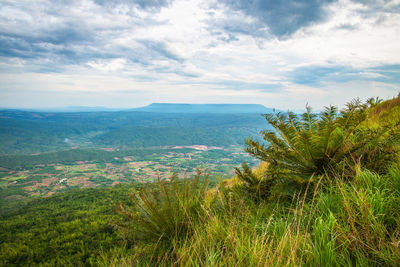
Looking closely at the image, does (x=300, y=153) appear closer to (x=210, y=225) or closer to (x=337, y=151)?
(x=337, y=151)

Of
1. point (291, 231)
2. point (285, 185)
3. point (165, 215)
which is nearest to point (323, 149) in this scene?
point (285, 185)

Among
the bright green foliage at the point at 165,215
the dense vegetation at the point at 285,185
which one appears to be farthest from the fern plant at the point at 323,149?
the bright green foliage at the point at 165,215

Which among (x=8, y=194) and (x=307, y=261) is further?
(x=8, y=194)

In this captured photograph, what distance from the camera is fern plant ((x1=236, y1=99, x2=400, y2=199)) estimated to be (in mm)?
2379

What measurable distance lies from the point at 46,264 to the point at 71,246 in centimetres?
93

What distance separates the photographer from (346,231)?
154 cm

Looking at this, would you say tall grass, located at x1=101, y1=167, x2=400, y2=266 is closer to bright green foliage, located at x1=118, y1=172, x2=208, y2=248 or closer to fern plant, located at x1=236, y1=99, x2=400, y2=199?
bright green foliage, located at x1=118, y1=172, x2=208, y2=248

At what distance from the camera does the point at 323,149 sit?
8.10ft

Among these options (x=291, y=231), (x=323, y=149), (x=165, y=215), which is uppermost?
(x=323, y=149)

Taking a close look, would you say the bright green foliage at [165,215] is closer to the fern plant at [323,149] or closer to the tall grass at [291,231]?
the tall grass at [291,231]

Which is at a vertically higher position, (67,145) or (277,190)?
(277,190)

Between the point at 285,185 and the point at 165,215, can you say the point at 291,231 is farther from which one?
the point at 165,215

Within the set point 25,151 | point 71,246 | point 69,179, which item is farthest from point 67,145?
point 71,246

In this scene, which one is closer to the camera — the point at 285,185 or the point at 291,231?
the point at 291,231
